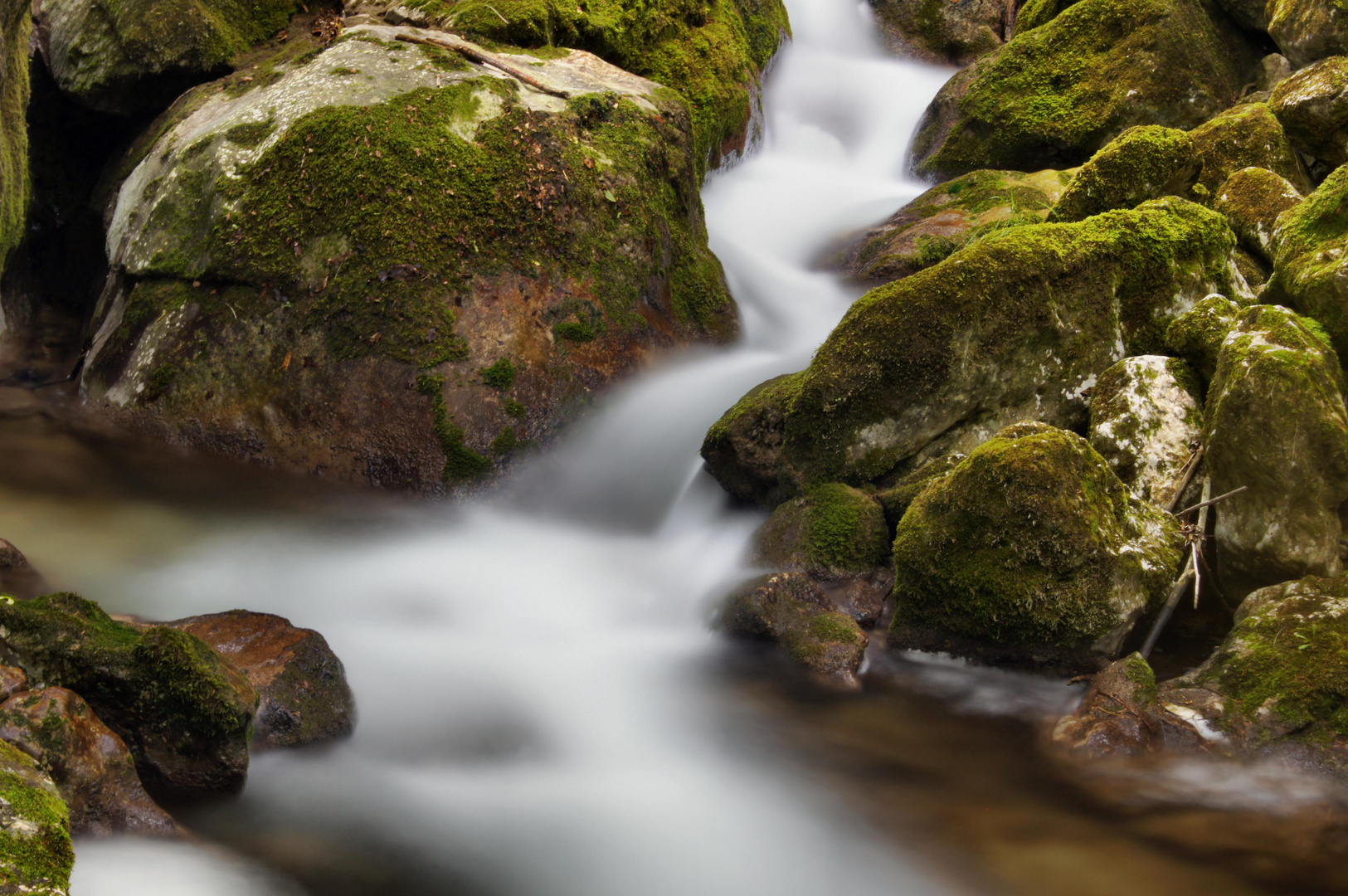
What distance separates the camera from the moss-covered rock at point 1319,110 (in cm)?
713

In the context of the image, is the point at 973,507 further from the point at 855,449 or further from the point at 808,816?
the point at 808,816

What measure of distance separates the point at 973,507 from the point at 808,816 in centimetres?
170

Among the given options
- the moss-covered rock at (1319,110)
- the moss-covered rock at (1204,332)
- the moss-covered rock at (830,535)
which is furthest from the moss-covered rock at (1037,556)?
the moss-covered rock at (1319,110)

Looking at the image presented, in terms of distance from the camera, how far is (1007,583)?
14.3 ft

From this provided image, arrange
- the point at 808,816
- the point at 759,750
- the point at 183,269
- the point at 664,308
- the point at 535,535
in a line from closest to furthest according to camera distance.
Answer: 1. the point at 808,816
2. the point at 759,750
3. the point at 535,535
4. the point at 183,269
5. the point at 664,308

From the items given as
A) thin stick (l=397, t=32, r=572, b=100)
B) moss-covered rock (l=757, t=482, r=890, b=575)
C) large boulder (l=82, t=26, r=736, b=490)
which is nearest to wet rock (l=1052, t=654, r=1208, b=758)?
moss-covered rock (l=757, t=482, r=890, b=575)

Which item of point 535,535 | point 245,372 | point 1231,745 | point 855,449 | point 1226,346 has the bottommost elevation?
point 535,535

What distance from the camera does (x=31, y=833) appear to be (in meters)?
2.14

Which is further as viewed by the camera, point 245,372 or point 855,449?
point 245,372

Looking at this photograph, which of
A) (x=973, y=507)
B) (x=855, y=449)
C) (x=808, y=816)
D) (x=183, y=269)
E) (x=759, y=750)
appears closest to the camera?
(x=808, y=816)

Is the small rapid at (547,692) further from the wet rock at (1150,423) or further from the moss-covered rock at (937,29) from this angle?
the moss-covered rock at (937,29)

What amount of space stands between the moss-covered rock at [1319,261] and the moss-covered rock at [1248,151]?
5.05 ft

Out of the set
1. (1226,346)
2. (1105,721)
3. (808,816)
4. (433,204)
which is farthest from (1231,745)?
(433,204)

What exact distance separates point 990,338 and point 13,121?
807 cm
